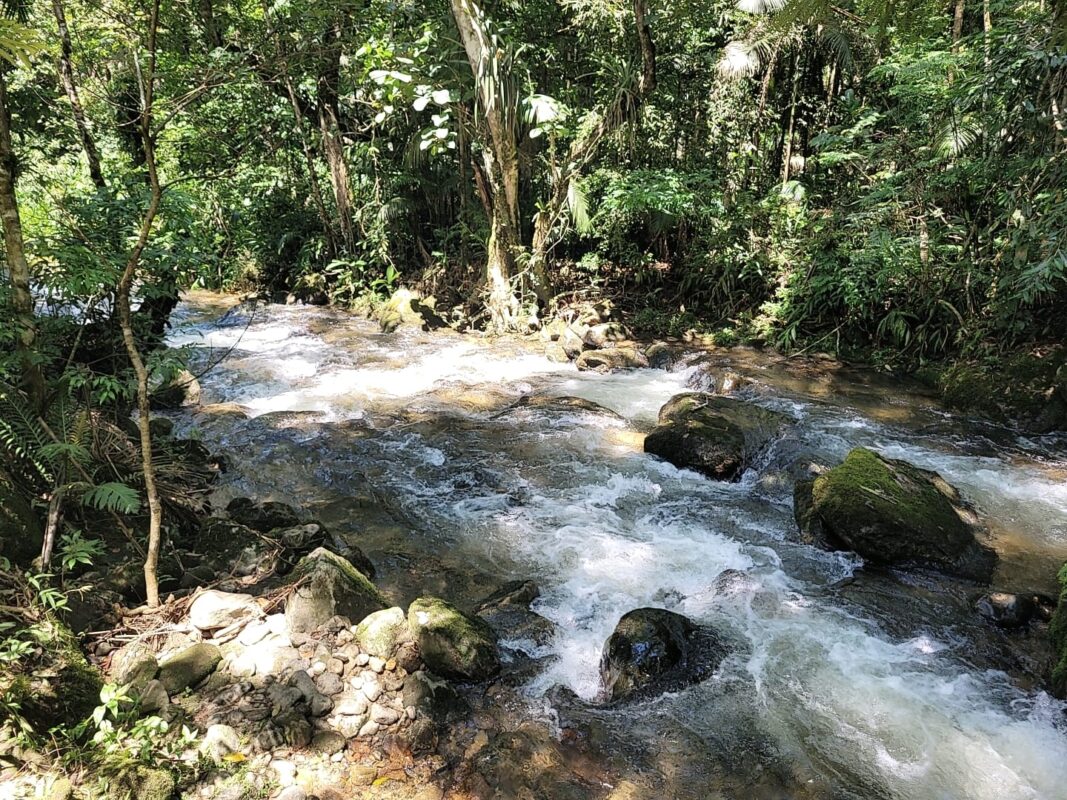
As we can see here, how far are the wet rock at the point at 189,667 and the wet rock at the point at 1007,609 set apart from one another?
16.9 feet

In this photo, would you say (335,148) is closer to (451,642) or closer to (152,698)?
(451,642)

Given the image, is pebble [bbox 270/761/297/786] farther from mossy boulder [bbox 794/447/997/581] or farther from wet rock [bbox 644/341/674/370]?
wet rock [bbox 644/341/674/370]

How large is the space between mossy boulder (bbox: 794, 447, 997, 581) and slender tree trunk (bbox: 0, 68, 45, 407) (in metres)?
6.04

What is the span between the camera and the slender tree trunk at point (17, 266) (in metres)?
3.61

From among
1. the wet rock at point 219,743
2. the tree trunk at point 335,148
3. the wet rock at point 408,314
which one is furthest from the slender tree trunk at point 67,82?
the tree trunk at point 335,148

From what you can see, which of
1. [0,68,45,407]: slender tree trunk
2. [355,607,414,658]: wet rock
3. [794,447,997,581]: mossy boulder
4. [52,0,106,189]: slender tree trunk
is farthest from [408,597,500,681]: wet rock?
[52,0,106,189]: slender tree trunk

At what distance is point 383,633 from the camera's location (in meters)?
3.89

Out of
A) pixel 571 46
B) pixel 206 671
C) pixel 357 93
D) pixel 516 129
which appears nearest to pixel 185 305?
pixel 357 93

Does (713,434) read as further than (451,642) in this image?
Yes

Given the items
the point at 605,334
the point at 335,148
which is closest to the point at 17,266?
the point at 605,334

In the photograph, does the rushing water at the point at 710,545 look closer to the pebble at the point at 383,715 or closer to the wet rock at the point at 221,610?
the pebble at the point at 383,715

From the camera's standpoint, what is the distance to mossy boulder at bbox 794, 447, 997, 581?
520cm

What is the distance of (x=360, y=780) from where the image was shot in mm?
3121

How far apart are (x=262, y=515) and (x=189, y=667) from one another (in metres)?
1.97
